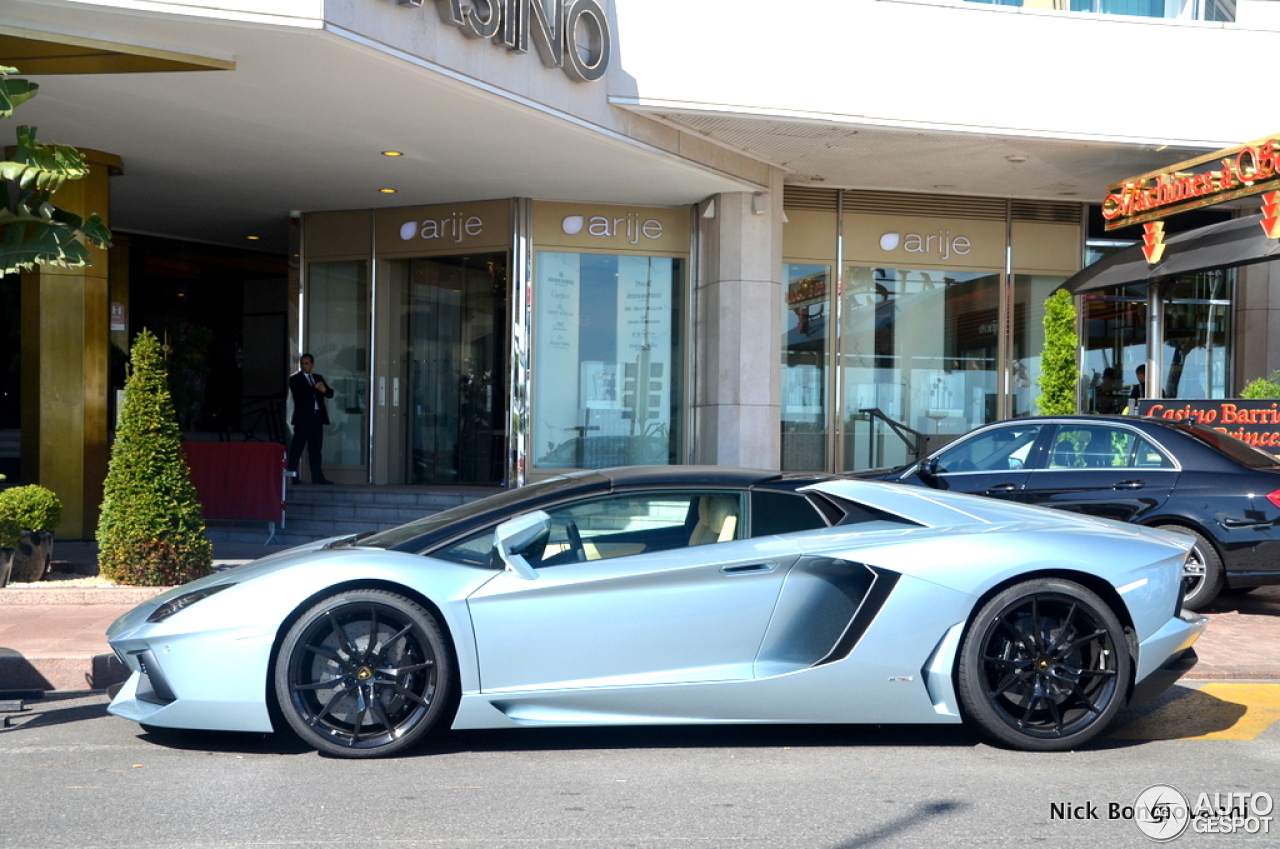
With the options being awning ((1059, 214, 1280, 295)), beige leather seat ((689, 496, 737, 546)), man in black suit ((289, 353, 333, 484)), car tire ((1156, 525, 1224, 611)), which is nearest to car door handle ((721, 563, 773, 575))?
beige leather seat ((689, 496, 737, 546))

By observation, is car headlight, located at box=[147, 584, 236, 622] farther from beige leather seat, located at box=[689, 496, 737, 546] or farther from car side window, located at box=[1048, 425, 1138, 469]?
car side window, located at box=[1048, 425, 1138, 469]

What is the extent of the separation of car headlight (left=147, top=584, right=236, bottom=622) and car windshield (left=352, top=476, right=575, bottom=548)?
663 millimetres

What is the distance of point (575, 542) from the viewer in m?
4.92

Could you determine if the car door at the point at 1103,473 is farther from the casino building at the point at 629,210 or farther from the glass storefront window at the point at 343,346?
the glass storefront window at the point at 343,346

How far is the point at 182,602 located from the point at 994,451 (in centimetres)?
639

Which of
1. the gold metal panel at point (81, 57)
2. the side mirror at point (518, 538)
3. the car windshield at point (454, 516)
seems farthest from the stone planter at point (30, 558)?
the side mirror at point (518, 538)

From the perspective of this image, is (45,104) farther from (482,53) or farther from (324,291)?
(324,291)

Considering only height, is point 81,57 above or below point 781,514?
above

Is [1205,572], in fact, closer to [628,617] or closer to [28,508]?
[628,617]

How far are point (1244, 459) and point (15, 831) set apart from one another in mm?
8163

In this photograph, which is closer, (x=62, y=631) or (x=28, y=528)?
(x=62, y=631)

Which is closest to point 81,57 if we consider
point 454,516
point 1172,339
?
point 454,516

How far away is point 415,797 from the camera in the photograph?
13.8ft

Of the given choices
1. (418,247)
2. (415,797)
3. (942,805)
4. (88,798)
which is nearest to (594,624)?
(415,797)
